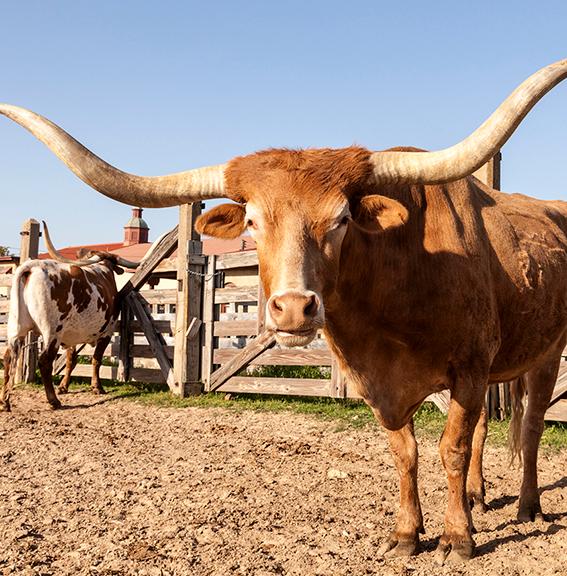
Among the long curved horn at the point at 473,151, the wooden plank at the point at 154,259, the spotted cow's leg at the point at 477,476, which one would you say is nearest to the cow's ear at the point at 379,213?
the long curved horn at the point at 473,151

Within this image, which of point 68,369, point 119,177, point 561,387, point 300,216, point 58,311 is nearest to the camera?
point 300,216

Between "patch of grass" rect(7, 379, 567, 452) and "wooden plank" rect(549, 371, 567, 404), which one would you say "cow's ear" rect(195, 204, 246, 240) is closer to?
"patch of grass" rect(7, 379, 567, 452)

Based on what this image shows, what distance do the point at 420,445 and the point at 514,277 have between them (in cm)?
240

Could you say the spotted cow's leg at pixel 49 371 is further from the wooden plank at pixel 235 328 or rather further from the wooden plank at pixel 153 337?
the wooden plank at pixel 235 328

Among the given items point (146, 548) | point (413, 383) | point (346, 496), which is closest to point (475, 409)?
point (413, 383)

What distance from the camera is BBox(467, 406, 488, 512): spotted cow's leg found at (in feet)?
13.8

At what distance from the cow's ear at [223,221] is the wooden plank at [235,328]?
503 centimetres

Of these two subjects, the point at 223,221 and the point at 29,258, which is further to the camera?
the point at 29,258

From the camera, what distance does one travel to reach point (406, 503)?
11.7ft

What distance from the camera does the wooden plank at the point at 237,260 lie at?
8216mm

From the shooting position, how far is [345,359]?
349 cm

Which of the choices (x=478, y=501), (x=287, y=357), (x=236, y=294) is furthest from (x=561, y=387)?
(x=236, y=294)

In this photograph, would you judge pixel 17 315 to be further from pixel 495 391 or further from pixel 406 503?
pixel 406 503

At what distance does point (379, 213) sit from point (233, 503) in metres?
2.19
